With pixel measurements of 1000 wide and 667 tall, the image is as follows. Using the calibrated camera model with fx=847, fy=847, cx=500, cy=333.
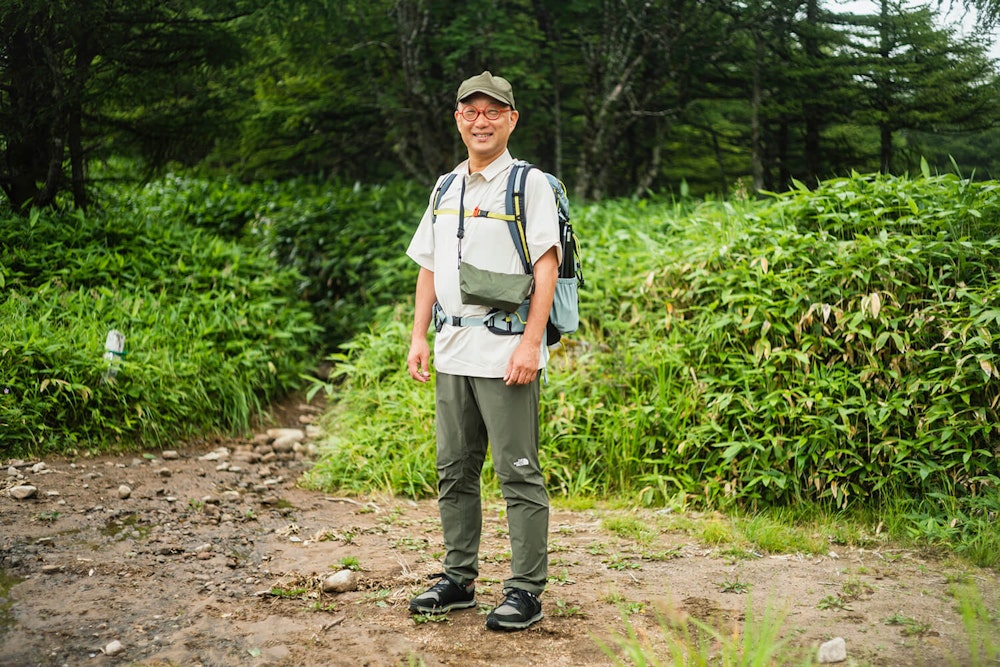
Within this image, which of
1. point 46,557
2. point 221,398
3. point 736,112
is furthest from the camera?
point 736,112

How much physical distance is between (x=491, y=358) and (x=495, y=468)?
15.7 inches

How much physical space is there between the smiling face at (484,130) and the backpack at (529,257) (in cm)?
10

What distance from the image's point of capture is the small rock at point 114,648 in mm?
2775

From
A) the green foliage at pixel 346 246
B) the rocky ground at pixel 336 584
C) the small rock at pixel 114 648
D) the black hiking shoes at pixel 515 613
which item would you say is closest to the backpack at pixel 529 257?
the black hiking shoes at pixel 515 613

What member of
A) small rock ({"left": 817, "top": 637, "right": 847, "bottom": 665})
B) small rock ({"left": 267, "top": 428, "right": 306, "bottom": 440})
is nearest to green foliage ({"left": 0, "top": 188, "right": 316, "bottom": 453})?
small rock ({"left": 267, "top": 428, "right": 306, "bottom": 440})

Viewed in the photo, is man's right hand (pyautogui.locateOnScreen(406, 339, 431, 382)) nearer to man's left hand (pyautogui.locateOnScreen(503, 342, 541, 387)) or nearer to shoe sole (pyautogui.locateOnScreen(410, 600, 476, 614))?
man's left hand (pyautogui.locateOnScreen(503, 342, 541, 387))

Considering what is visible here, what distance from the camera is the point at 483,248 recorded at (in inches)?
119

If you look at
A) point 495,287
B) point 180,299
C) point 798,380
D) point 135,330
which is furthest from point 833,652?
point 180,299

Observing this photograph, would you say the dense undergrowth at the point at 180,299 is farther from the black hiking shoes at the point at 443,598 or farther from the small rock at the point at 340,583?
the black hiking shoes at the point at 443,598

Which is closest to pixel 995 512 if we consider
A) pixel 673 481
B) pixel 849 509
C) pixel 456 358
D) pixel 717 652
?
pixel 849 509

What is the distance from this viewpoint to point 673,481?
4727 millimetres

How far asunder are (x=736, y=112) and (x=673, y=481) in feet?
17.8

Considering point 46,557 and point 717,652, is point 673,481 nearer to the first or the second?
point 717,652

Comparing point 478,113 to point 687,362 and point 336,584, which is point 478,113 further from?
point 687,362
